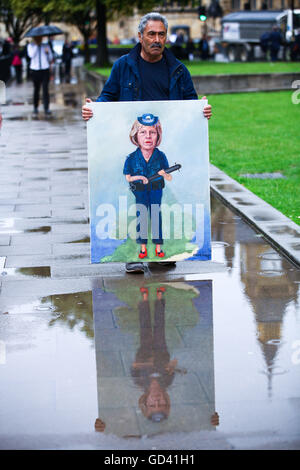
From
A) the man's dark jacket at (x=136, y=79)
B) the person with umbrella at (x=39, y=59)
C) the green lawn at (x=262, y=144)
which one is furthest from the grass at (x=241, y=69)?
the man's dark jacket at (x=136, y=79)

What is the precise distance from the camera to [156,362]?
493cm

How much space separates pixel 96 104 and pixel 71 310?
174cm

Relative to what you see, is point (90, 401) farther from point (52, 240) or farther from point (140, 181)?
point (52, 240)

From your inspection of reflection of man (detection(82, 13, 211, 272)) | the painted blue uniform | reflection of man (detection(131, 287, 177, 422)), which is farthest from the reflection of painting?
reflection of man (detection(131, 287, 177, 422))

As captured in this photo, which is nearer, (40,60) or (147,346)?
(147,346)

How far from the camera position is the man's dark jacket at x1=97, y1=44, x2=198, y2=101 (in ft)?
22.7

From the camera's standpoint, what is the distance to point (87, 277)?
691 cm

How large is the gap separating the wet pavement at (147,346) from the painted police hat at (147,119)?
118cm

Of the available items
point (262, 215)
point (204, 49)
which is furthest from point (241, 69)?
point (262, 215)

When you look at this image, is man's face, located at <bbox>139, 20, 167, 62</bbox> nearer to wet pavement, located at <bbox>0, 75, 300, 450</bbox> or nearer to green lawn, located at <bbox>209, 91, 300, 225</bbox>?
wet pavement, located at <bbox>0, 75, 300, 450</bbox>

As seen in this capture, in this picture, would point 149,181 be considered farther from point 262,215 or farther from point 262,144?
point 262,144

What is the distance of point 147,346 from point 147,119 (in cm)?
226

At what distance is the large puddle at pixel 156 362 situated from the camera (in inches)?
157
